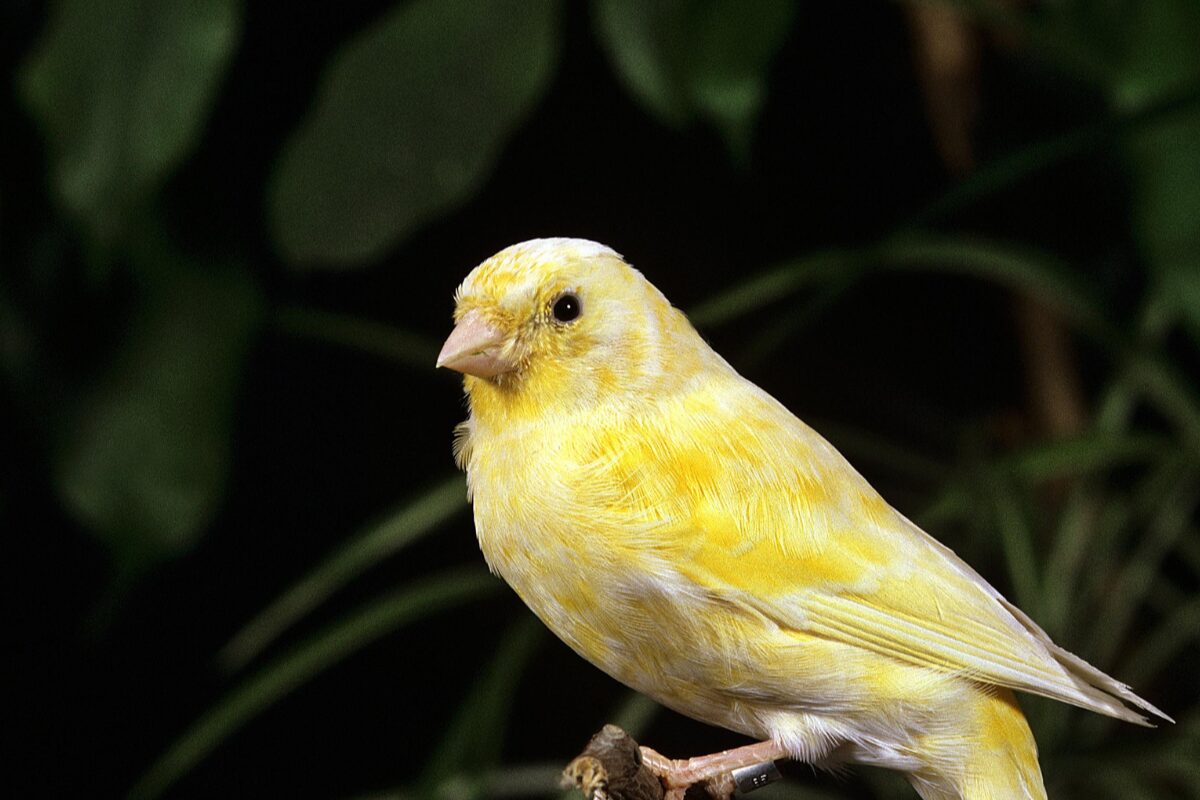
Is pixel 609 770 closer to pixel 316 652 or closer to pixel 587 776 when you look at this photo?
pixel 587 776

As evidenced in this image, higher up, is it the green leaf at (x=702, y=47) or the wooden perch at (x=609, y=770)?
the green leaf at (x=702, y=47)

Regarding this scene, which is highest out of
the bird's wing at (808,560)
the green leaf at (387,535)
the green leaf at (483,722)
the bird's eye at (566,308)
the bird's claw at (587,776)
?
the bird's eye at (566,308)

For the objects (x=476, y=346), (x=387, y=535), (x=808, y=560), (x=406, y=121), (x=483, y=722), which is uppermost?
(x=406, y=121)

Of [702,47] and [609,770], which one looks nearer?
[609,770]

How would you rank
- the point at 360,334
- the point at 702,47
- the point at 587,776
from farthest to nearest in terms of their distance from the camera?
the point at 360,334 < the point at 702,47 < the point at 587,776

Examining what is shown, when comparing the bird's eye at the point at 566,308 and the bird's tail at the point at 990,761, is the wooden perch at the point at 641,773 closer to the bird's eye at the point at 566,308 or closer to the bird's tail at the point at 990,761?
the bird's tail at the point at 990,761

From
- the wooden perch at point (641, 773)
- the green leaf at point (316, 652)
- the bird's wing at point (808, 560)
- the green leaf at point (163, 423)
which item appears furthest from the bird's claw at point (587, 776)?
the green leaf at point (163, 423)

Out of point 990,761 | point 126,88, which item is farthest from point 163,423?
point 990,761
